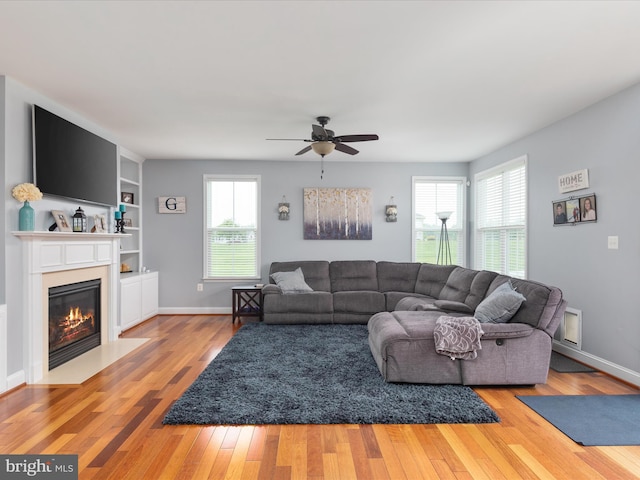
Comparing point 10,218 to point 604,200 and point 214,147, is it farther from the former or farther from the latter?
point 604,200

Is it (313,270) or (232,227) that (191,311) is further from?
(313,270)

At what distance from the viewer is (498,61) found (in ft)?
9.48

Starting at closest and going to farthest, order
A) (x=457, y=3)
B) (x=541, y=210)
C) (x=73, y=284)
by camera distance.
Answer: (x=457, y=3), (x=73, y=284), (x=541, y=210)

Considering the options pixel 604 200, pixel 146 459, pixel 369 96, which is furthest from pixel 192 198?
pixel 604 200

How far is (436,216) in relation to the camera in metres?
6.71

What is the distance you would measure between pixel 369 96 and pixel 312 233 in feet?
10.7

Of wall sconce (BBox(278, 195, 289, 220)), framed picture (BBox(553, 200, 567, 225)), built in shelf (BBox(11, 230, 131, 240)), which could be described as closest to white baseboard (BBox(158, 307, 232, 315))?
wall sconce (BBox(278, 195, 289, 220))

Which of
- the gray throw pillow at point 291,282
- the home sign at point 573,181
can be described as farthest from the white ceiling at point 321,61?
the gray throw pillow at point 291,282

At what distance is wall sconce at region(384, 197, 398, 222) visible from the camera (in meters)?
6.57

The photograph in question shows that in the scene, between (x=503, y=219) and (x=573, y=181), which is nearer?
(x=573, y=181)

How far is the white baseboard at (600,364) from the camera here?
334cm

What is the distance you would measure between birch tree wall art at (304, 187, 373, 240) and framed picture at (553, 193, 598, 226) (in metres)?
2.92

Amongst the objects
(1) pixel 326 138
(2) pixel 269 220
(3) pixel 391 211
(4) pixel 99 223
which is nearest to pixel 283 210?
(2) pixel 269 220

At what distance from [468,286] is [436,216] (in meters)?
2.26
